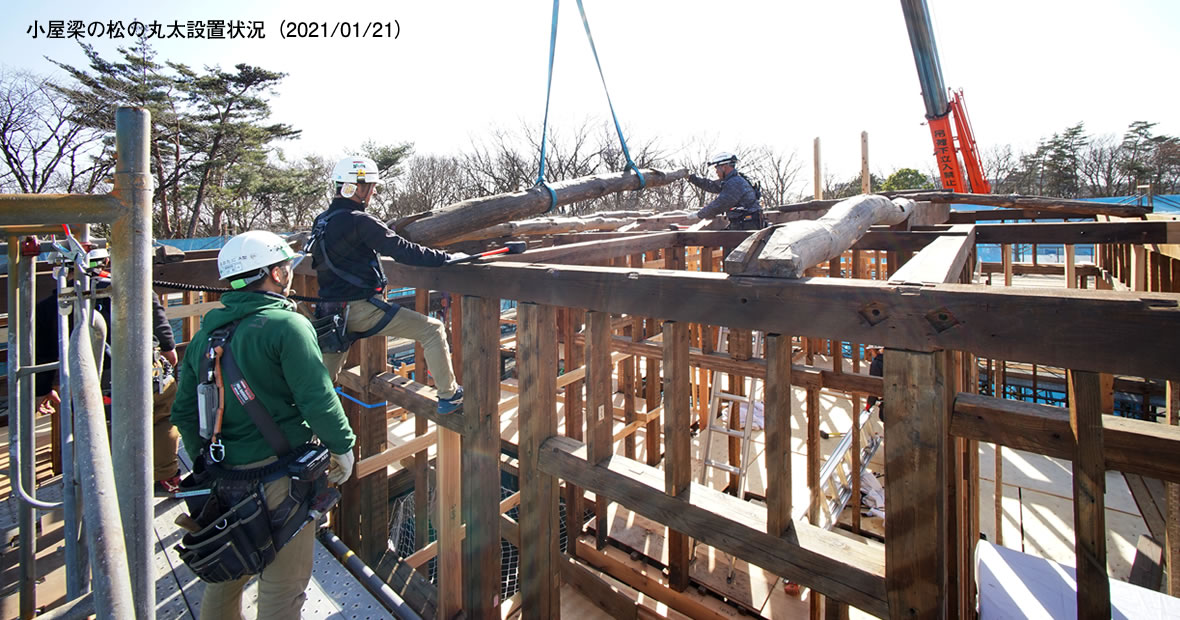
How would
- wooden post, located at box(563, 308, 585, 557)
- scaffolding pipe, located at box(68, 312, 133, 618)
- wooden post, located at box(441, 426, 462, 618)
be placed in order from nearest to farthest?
scaffolding pipe, located at box(68, 312, 133, 618)
wooden post, located at box(441, 426, 462, 618)
wooden post, located at box(563, 308, 585, 557)

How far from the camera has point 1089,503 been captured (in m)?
1.53

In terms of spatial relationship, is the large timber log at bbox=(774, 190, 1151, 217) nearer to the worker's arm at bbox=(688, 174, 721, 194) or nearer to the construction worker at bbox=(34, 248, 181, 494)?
the worker's arm at bbox=(688, 174, 721, 194)

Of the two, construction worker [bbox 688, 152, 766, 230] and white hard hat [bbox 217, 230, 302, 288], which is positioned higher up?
construction worker [bbox 688, 152, 766, 230]

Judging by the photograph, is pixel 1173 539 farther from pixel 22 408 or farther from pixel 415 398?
pixel 22 408

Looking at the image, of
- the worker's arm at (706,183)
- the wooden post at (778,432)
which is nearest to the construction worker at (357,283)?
the wooden post at (778,432)

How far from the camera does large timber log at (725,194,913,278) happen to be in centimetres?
186

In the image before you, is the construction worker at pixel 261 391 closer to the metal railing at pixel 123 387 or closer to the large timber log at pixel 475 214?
the metal railing at pixel 123 387

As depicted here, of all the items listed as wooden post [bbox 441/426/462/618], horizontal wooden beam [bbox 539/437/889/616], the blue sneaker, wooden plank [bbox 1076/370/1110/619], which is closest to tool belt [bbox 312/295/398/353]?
the blue sneaker

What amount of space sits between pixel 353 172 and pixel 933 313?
314 centimetres

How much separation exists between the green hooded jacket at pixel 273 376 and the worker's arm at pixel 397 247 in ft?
2.12

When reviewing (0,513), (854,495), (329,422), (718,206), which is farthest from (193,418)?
(854,495)

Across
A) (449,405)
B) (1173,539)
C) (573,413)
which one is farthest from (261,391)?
(1173,539)

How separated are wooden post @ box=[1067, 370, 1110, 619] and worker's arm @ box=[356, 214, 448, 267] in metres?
2.63

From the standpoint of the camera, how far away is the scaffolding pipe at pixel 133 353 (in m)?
1.24
